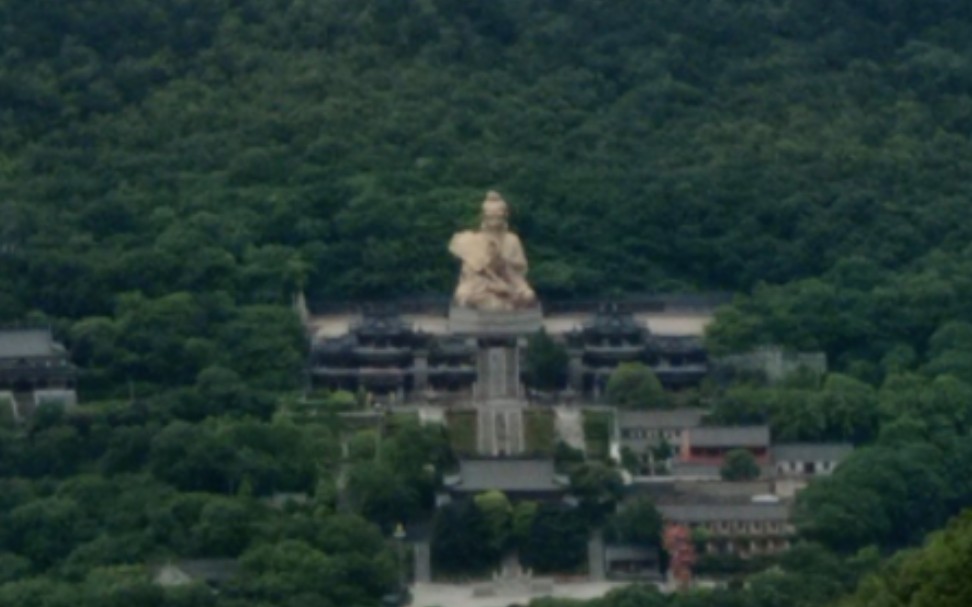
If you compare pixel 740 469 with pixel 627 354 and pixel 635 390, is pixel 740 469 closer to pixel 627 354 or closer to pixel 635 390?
pixel 635 390

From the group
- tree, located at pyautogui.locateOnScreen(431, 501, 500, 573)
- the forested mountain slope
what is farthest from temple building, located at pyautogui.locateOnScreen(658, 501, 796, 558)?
the forested mountain slope

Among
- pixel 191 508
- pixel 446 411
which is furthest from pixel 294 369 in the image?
pixel 191 508

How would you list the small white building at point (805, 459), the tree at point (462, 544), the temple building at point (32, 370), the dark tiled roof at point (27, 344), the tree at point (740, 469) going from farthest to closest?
the dark tiled roof at point (27, 344) → the temple building at point (32, 370) → the small white building at point (805, 459) → the tree at point (740, 469) → the tree at point (462, 544)

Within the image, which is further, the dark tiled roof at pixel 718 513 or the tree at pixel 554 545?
the dark tiled roof at pixel 718 513

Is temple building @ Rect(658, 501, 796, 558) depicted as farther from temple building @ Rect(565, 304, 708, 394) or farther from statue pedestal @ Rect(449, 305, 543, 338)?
temple building @ Rect(565, 304, 708, 394)

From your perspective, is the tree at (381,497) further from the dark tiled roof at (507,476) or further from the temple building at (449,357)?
the temple building at (449,357)

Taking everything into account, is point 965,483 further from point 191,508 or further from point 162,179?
point 162,179

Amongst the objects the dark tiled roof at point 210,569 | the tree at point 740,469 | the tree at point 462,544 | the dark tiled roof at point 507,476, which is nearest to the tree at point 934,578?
the dark tiled roof at point 210,569
